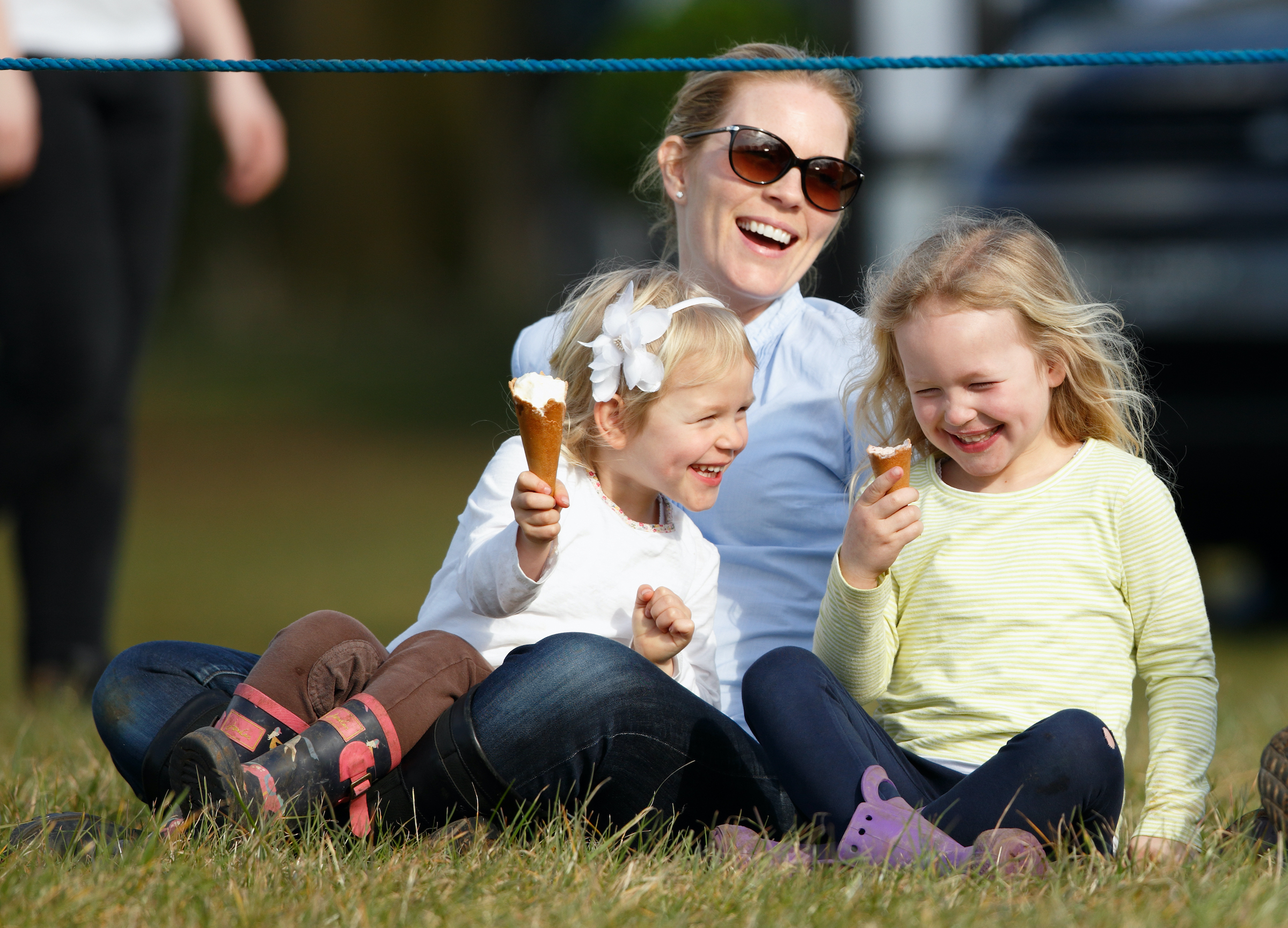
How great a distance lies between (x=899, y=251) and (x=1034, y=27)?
4.43 m

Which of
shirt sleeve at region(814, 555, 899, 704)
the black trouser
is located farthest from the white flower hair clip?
the black trouser

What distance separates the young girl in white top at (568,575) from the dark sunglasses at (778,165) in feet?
0.86

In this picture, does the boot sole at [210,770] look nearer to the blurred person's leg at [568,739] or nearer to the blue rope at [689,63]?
the blurred person's leg at [568,739]

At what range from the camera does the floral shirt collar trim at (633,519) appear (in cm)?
234

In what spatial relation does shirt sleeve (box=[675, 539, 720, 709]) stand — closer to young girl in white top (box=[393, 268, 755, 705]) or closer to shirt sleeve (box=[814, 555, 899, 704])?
young girl in white top (box=[393, 268, 755, 705])

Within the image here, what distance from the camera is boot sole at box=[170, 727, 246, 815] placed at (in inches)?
78.0

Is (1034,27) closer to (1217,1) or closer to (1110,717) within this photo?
(1217,1)

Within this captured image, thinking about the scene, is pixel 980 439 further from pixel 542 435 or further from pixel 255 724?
pixel 255 724

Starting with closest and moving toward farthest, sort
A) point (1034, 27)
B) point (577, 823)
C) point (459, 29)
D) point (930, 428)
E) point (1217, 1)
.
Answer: point (577, 823) < point (930, 428) < point (1217, 1) < point (1034, 27) < point (459, 29)

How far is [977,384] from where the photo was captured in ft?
7.30

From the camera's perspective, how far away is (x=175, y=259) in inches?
795

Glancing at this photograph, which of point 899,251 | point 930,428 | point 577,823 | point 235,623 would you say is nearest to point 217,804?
point 577,823

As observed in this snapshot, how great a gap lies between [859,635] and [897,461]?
26 centimetres

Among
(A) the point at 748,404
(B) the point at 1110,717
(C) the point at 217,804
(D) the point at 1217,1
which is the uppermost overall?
(D) the point at 1217,1
